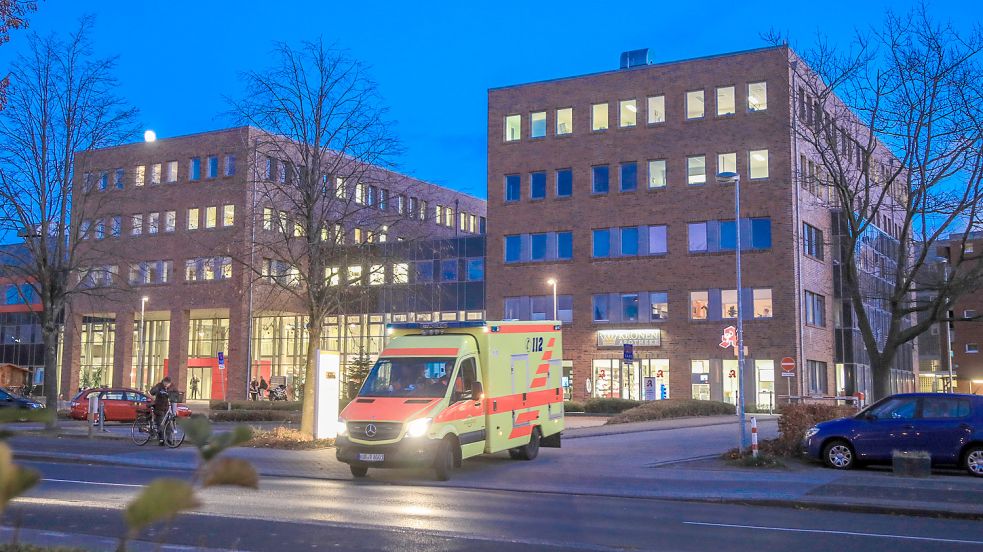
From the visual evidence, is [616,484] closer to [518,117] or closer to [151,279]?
[518,117]

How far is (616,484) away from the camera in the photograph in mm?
16500

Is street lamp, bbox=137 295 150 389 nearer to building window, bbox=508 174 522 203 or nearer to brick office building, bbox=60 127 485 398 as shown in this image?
brick office building, bbox=60 127 485 398

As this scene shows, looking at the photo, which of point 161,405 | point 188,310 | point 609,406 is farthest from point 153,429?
point 188,310

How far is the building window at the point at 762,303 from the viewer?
48.2 meters

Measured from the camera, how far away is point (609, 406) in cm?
4250

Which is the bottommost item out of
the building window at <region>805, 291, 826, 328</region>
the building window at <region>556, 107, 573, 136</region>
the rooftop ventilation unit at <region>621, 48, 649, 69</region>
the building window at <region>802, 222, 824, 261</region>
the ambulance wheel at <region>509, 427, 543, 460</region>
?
the ambulance wheel at <region>509, 427, 543, 460</region>

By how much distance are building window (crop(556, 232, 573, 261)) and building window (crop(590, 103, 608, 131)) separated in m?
6.18

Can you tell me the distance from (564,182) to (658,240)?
656 centimetres

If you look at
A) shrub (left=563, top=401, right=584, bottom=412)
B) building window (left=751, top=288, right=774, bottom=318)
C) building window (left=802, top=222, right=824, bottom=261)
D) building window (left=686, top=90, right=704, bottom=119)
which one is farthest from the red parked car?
building window (left=802, top=222, right=824, bottom=261)

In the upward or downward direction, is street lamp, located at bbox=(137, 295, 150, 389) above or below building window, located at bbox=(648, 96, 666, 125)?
below

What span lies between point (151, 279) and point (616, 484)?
177 feet

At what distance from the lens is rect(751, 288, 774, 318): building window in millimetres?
48250

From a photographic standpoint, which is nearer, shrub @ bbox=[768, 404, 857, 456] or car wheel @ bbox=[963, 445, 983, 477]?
car wheel @ bbox=[963, 445, 983, 477]

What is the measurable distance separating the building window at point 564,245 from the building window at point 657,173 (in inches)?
214
